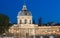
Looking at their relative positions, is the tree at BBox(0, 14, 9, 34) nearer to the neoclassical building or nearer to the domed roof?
the neoclassical building

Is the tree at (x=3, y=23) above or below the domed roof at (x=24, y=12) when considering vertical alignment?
below

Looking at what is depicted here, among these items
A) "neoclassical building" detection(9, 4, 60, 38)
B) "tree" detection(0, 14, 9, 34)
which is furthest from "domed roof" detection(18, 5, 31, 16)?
"tree" detection(0, 14, 9, 34)

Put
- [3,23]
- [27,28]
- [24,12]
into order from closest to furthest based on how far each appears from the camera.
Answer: [3,23] → [27,28] → [24,12]

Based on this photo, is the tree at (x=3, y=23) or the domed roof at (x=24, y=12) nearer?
the tree at (x=3, y=23)

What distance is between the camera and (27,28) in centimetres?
8244

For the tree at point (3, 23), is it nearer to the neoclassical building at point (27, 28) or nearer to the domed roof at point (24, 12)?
the neoclassical building at point (27, 28)

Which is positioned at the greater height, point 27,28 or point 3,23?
point 3,23

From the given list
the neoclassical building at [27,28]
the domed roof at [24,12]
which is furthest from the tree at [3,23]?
the domed roof at [24,12]

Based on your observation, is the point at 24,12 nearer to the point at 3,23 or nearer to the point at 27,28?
the point at 27,28

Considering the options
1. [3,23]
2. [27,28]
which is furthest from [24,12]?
[3,23]

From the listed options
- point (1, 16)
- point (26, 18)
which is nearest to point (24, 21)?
point (26, 18)

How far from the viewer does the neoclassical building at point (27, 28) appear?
81625 mm

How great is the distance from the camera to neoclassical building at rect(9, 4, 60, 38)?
8162 centimetres

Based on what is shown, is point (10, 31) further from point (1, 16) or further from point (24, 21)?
point (1, 16)
